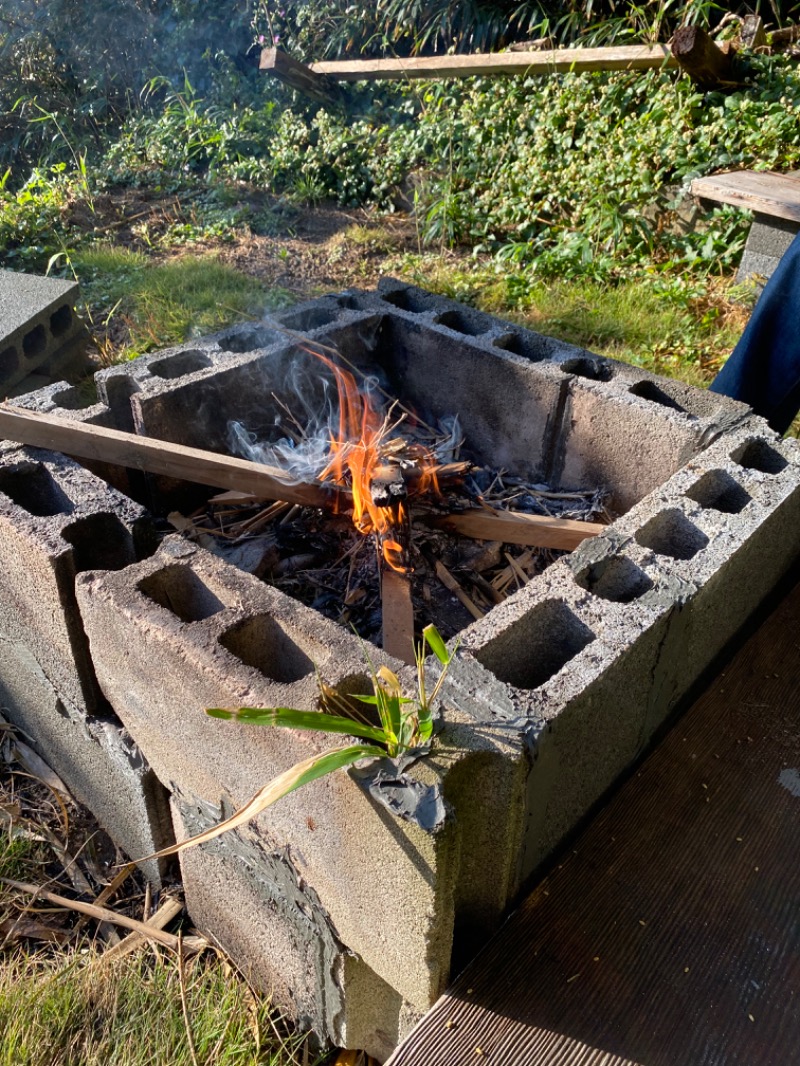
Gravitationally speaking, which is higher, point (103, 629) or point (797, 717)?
point (103, 629)

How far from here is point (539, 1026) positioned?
1657 mm

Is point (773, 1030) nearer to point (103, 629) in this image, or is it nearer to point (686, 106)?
point (103, 629)

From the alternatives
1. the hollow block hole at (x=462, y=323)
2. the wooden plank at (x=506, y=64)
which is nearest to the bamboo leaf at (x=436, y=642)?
the hollow block hole at (x=462, y=323)

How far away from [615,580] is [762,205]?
370 centimetres

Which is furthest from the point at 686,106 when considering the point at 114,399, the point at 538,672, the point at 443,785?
the point at 443,785

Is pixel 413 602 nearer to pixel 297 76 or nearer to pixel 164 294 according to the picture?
pixel 164 294

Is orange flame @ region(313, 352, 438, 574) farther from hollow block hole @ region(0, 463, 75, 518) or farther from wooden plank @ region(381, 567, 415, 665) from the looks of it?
hollow block hole @ region(0, 463, 75, 518)

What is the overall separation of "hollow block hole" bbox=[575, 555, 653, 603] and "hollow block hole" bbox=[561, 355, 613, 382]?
1026 millimetres

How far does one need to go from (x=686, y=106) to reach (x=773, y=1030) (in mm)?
6252

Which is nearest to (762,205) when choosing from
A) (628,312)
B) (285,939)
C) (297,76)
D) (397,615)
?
(628,312)

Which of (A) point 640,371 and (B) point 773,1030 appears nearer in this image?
(B) point 773,1030

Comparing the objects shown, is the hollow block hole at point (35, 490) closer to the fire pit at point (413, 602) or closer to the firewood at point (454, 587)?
the fire pit at point (413, 602)

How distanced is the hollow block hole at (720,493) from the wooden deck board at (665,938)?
63 cm

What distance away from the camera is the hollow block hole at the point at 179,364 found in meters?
2.87
